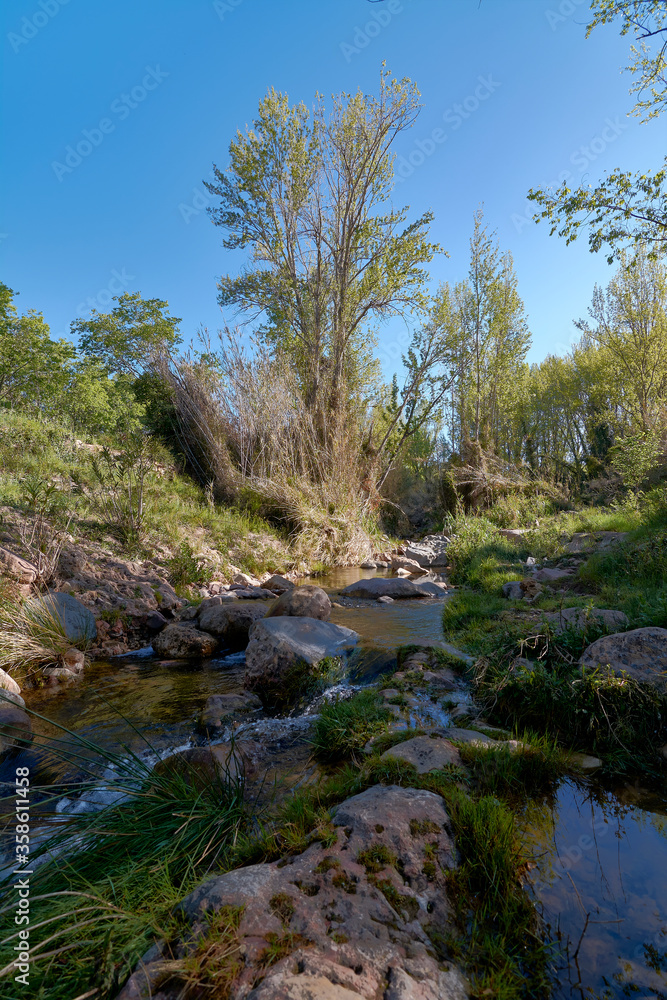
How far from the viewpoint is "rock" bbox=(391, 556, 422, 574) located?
40.1ft

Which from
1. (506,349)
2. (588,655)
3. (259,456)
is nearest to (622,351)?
(506,349)

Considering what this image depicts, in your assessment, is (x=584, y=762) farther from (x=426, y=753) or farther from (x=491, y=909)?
(x=491, y=909)

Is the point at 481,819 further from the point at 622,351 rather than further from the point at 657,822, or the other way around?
the point at 622,351

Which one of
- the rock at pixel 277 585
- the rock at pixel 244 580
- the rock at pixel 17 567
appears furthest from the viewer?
the rock at pixel 244 580

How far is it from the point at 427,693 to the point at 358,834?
217cm

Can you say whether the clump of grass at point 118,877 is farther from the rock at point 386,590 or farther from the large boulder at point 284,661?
the rock at point 386,590

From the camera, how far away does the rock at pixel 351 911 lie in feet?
4.01

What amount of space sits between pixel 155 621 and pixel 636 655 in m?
6.28

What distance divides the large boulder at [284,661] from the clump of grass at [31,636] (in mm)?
2465

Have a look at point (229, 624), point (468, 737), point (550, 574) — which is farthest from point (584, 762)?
point (550, 574)

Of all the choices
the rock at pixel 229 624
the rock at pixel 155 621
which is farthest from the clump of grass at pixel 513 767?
the rock at pixel 155 621

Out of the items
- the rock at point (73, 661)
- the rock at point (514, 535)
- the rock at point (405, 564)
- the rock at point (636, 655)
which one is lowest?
the rock at point (73, 661)

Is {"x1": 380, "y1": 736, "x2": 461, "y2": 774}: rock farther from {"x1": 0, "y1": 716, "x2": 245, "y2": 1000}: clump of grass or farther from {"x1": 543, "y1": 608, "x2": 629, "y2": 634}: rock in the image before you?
{"x1": 543, "y1": 608, "x2": 629, "y2": 634}: rock

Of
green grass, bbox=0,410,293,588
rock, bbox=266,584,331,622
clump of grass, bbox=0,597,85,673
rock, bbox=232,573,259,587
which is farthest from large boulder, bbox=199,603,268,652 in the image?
rock, bbox=232,573,259,587
